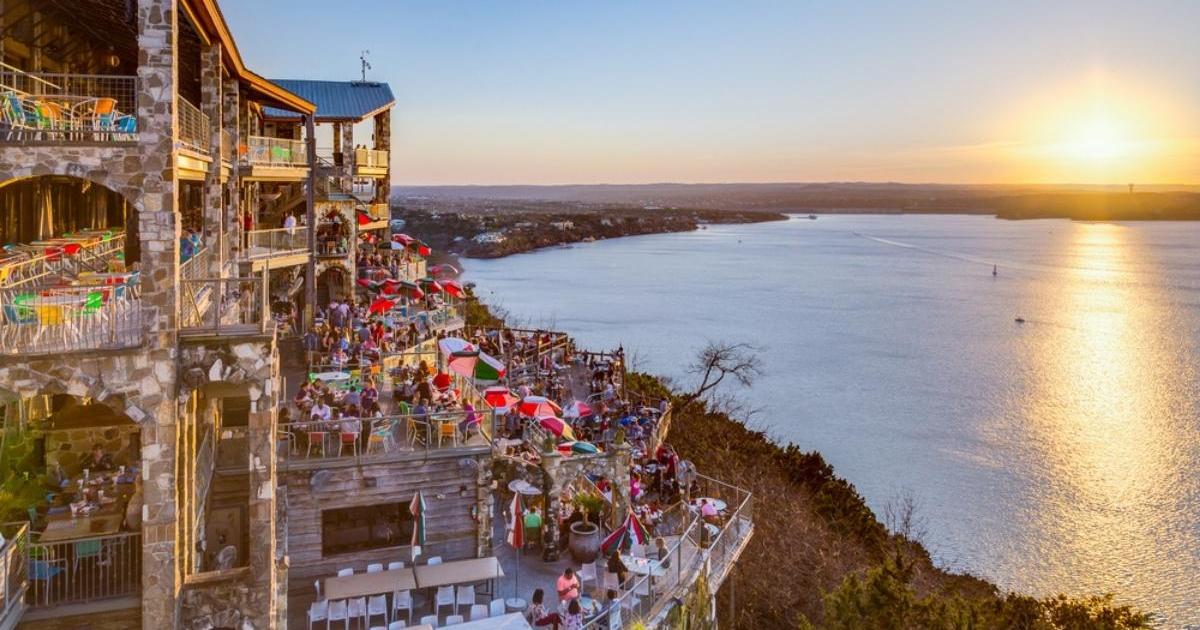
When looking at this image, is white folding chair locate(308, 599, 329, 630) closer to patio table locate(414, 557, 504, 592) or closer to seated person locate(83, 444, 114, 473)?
patio table locate(414, 557, 504, 592)

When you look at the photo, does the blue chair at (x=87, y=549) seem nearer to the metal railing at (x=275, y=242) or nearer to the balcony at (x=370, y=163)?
the metal railing at (x=275, y=242)

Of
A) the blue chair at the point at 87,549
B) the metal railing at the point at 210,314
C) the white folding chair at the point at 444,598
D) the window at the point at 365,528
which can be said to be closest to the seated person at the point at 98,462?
the blue chair at the point at 87,549

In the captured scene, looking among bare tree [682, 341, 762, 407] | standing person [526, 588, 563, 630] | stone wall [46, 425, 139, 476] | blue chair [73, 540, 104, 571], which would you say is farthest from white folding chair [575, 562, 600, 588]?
bare tree [682, 341, 762, 407]

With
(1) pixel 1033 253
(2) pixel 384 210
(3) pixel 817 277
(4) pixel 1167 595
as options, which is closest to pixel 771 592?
(4) pixel 1167 595

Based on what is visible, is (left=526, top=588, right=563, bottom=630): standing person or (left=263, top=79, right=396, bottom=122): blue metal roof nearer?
(left=526, top=588, right=563, bottom=630): standing person

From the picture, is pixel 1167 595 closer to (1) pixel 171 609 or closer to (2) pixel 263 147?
(1) pixel 171 609

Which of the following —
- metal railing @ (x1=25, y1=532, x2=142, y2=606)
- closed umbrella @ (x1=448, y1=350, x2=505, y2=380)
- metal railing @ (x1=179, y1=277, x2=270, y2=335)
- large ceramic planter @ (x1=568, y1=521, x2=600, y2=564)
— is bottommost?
large ceramic planter @ (x1=568, y1=521, x2=600, y2=564)
